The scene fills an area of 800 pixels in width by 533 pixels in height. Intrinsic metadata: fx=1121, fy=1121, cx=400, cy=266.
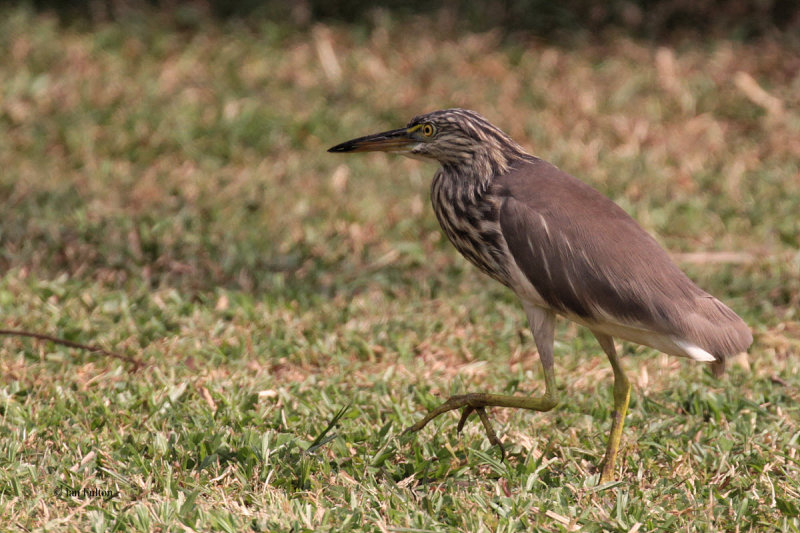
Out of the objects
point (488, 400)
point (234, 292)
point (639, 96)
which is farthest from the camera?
point (639, 96)

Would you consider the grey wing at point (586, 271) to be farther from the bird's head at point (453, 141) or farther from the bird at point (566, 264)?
the bird's head at point (453, 141)

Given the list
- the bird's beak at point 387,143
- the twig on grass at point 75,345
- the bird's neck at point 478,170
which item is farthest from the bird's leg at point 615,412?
the twig on grass at point 75,345

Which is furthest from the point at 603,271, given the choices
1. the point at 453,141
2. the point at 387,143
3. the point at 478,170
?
the point at 387,143

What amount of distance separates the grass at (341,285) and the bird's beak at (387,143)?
1.03 m

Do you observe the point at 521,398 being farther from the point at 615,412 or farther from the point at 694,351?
the point at 694,351

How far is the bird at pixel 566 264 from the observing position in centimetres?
386

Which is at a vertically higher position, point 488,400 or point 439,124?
point 439,124

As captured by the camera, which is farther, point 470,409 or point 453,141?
point 453,141

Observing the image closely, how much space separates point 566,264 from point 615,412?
0.62 meters

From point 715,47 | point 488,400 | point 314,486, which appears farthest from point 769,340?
point 715,47

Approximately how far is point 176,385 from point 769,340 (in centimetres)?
285

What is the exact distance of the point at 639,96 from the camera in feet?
28.8

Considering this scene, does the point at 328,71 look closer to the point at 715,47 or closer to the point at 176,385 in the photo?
the point at 715,47

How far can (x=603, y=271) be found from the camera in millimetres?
3902
